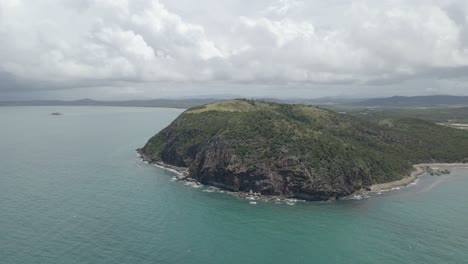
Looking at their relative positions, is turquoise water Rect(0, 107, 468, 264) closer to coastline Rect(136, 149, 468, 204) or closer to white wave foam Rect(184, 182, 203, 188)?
white wave foam Rect(184, 182, 203, 188)

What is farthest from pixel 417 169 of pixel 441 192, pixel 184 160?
pixel 184 160

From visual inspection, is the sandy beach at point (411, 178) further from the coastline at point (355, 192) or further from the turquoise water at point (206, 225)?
the turquoise water at point (206, 225)

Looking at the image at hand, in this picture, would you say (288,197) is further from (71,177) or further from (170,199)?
(71,177)

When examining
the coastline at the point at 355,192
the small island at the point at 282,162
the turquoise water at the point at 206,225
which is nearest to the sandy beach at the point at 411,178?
the coastline at the point at 355,192

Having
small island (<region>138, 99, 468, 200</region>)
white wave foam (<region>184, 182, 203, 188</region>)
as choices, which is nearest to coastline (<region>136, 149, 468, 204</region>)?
small island (<region>138, 99, 468, 200</region>)

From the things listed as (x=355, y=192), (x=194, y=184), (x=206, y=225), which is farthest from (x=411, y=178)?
(x=206, y=225)

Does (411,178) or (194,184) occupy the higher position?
(194,184)

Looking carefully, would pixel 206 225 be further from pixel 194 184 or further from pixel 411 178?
pixel 411 178

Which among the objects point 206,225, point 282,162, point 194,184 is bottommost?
point 206,225
